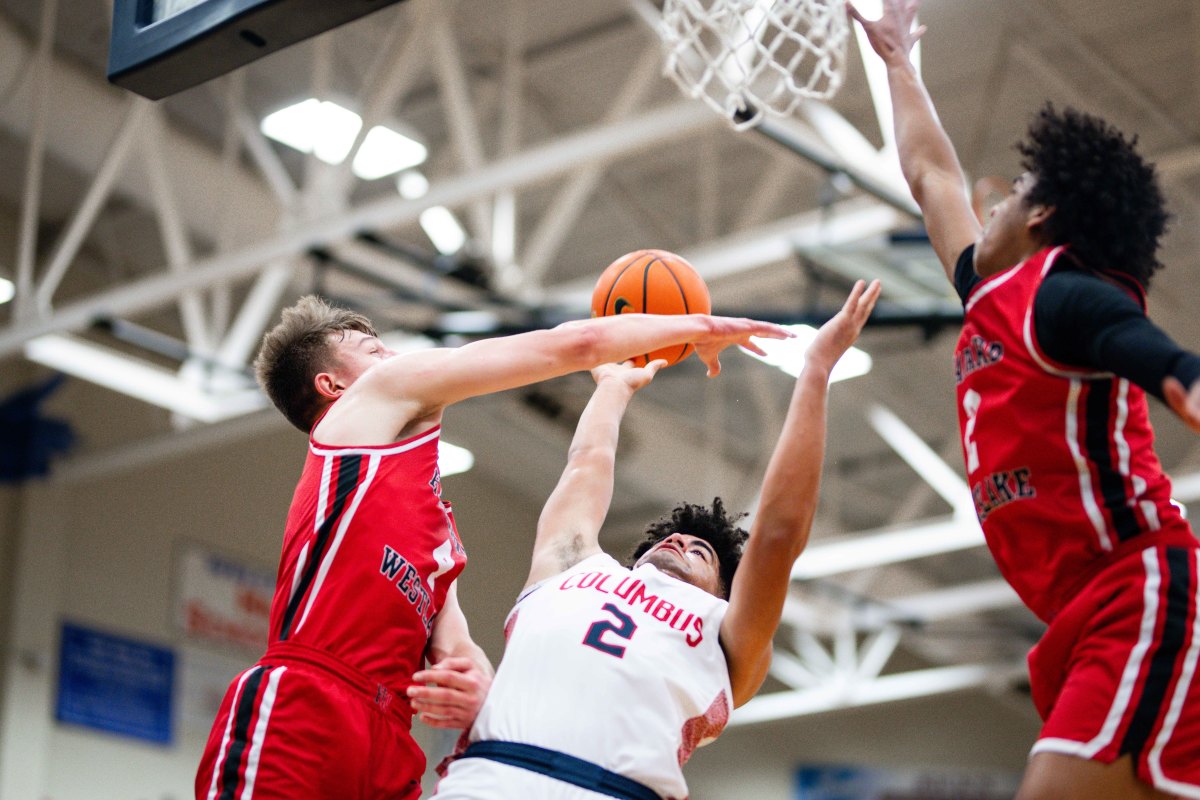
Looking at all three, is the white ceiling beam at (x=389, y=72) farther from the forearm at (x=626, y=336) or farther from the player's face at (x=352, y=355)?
the forearm at (x=626, y=336)

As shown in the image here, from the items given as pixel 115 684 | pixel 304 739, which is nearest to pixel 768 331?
pixel 304 739

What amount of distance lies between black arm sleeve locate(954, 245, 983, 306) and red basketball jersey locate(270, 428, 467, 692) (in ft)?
4.33

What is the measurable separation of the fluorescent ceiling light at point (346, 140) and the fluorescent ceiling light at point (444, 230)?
0.50 meters

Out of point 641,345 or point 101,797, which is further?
point 101,797

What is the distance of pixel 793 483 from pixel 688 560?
2.50 feet

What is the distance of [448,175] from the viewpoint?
12.5 meters

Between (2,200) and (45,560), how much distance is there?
3.17 m

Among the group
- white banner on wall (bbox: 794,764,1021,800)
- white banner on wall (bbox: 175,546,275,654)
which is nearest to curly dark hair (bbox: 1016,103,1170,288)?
white banner on wall (bbox: 175,546,275,654)

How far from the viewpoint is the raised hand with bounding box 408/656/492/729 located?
3.31m

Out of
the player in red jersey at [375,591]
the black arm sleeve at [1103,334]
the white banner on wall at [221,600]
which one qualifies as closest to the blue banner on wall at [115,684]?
the white banner on wall at [221,600]

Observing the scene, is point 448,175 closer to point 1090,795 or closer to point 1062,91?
point 1062,91

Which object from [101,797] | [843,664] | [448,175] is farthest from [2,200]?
[843,664]

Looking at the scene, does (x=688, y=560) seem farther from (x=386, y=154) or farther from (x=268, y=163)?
(x=386, y=154)

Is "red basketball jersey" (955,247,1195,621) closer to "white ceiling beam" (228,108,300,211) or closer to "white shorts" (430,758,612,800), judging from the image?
"white shorts" (430,758,612,800)
